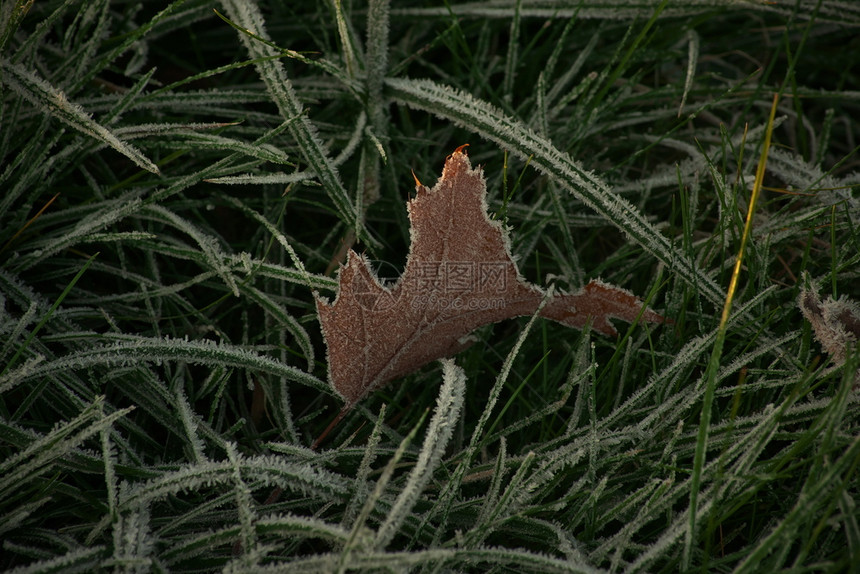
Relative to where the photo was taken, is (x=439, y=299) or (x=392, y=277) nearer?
(x=439, y=299)

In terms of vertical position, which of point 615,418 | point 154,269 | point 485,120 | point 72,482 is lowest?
point 72,482

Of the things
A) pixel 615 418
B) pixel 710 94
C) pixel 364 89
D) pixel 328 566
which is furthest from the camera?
pixel 710 94

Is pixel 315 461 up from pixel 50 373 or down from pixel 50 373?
down

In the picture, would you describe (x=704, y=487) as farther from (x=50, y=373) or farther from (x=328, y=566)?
(x=50, y=373)

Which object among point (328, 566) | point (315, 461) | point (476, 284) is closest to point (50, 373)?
point (315, 461)

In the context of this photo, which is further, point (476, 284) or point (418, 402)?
point (418, 402)
